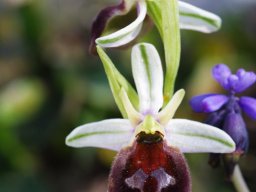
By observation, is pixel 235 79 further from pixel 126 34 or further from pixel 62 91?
pixel 62 91

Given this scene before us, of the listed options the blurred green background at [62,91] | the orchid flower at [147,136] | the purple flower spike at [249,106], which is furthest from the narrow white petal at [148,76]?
the blurred green background at [62,91]

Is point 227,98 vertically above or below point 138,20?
below

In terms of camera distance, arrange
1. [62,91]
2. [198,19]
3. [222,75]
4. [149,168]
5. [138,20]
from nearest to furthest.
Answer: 1. [149,168]
2. [138,20]
3. [222,75]
4. [198,19]
5. [62,91]

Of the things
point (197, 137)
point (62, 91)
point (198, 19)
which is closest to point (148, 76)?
point (197, 137)

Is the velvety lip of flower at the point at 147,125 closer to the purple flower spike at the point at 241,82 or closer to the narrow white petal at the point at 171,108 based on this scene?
the narrow white petal at the point at 171,108

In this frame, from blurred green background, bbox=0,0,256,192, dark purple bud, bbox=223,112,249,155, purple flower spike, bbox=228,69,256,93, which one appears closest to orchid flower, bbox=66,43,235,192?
dark purple bud, bbox=223,112,249,155
